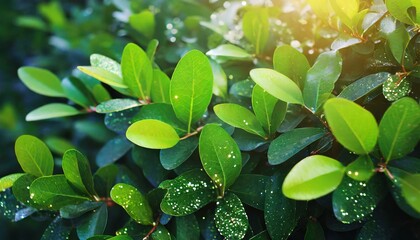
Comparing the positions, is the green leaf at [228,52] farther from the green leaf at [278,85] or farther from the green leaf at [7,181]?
the green leaf at [7,181]

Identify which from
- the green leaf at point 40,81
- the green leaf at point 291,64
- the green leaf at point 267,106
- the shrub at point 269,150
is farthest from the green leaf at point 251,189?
the green leaf at point 40,81

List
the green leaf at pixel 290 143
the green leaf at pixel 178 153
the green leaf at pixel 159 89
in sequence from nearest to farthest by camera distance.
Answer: the green leaf at pixel 290 143 < the green leaf at pixel 178 153 < the green leaf at pixel 159 89

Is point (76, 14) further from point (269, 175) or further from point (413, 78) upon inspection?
point (413, 78)

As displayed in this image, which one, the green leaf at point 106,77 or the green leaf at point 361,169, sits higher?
the green leaf at point 361,169

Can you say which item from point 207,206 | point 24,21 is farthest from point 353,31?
point 24,21

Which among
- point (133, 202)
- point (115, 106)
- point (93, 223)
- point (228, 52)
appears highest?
point (228, 52)

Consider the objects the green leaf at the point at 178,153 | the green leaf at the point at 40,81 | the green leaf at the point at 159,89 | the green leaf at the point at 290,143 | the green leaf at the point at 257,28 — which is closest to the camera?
the green leaf at the point at 290,143

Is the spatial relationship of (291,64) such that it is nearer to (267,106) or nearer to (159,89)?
(267,106)

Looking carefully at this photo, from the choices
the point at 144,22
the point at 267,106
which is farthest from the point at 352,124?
the point at 144,22
